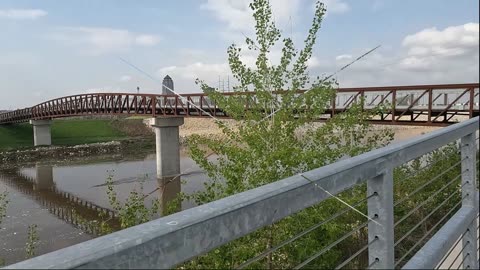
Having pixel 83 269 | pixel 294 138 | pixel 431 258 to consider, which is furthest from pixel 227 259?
pixel 83 269

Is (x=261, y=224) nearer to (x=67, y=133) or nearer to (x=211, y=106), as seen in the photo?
(x=211, y=106)

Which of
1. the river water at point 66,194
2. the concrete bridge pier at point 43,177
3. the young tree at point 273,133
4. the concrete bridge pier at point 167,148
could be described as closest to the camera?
the young tree at point 273,133

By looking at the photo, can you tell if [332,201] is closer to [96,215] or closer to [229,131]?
[229,131]

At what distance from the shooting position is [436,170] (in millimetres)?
10570

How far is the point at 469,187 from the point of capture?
126 inches

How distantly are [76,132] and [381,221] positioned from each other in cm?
7954

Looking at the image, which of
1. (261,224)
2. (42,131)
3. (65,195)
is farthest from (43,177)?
(261,224)

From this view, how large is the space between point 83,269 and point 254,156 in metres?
7.38

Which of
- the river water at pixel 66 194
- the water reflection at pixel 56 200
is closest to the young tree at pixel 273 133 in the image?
the river water at pixel 66 194

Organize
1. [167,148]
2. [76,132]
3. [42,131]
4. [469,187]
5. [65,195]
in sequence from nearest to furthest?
1. [469,187]
2. [65,195]
3. [167,148]
4. [42,131]
5. [76,132]

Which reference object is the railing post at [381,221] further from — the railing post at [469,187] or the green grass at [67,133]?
the green grass at [67,133]

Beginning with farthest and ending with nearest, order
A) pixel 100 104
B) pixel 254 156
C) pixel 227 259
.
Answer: pixel 100 104 < pixel 254 156 < pixel 227 259

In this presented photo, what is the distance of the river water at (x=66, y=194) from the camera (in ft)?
64.5

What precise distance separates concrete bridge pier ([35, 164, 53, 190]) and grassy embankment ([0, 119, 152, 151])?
19613 millimetres
